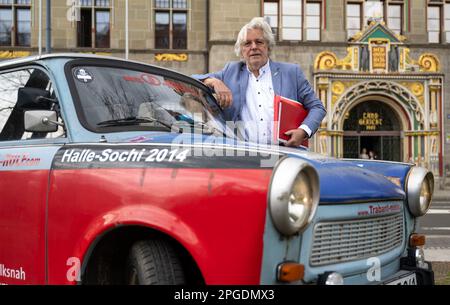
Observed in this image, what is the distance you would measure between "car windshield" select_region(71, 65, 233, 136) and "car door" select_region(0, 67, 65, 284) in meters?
0.23

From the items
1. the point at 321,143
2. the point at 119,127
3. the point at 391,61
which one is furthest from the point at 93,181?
the point at 391,61

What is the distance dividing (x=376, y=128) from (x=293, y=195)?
876 inches

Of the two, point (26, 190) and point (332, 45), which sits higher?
point (332, 45)

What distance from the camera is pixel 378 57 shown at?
22266mm

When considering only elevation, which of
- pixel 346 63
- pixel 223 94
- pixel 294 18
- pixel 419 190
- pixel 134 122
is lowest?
pixel 419 190

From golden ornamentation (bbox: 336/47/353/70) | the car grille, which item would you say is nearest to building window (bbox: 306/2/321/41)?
golden ornamentation (bbox: 336/47/353/70)

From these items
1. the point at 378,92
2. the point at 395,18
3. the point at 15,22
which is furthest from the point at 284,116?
the point at 15,22

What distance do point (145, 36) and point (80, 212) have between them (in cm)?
2124

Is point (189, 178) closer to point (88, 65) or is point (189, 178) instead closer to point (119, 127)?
point (119, 127)

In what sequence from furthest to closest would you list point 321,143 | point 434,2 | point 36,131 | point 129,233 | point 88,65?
point 434,2 < point 321,143 < point 88,65 < point 36,131 < point 129,233

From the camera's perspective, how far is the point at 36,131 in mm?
3012

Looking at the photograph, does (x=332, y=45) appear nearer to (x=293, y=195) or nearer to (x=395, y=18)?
(x=395, y=18)

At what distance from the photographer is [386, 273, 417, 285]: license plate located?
112 inches

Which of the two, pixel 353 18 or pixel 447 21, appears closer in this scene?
pixel 353 18
